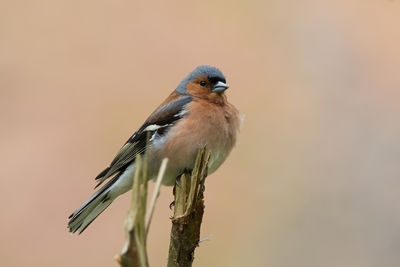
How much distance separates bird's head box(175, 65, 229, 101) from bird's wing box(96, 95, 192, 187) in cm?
11

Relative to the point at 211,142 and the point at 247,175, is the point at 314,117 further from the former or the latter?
the point at 211,142

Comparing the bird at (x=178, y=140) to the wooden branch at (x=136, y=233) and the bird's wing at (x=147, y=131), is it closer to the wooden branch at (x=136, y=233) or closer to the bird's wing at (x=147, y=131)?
the bird's wing at (x=147, y=131)

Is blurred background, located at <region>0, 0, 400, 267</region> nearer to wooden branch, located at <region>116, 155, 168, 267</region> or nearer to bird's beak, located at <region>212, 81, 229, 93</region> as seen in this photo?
bird's beak, located at <region>212, 81, 229, 93</region>

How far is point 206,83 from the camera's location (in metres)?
3.56

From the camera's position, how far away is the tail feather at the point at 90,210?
2.77m

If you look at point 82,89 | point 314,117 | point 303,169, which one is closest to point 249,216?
point 303,169

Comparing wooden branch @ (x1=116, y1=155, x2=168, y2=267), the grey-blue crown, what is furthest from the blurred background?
wooden branch @ (x1=116, y1=155, x2=168, y2=267)

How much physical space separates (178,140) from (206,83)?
0.58 metres

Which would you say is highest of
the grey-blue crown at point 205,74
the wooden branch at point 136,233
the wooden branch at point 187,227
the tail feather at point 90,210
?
the grey-blue crown at point 205,74

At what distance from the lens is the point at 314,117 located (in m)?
5.78

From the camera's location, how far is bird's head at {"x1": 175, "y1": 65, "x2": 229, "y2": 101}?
3.48 meters

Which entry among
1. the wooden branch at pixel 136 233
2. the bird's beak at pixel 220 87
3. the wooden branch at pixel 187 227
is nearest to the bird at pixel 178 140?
the bird's beak at pixel 220 87

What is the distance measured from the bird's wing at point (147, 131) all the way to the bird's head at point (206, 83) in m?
0.11

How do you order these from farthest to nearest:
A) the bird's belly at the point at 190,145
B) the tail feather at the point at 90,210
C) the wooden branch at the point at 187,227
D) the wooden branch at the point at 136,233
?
the bird's belly at the point at 190,145, the tail feather at the point at 90,210, the wooden branch at the point at 187,227, the wooden branch at the point at 136,233
